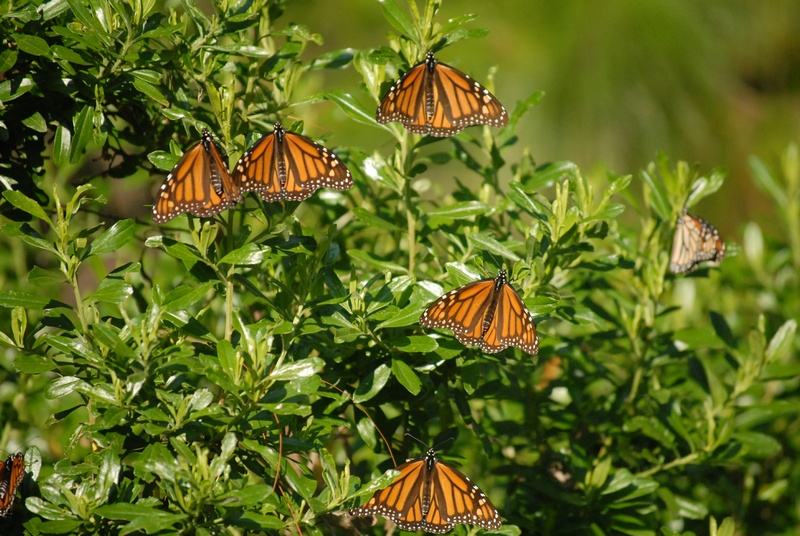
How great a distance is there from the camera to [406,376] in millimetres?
1604

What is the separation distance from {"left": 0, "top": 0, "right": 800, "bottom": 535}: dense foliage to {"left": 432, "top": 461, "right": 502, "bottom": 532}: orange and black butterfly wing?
0.31ft

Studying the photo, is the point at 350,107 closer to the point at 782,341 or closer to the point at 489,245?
the point at 489,245

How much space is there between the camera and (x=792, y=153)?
3.20 meters

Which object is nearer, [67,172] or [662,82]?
[67,172]

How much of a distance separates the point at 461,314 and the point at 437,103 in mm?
483

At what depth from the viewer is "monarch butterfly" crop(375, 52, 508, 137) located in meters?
1.70

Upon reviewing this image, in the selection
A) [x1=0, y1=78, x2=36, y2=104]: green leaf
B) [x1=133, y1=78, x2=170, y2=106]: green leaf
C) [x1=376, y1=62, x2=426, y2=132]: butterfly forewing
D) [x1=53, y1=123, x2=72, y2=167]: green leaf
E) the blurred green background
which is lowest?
[x1=53, y1=123, x2=72, y2=167]: green leaf

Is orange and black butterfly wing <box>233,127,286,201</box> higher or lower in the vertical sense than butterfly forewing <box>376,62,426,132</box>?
lower

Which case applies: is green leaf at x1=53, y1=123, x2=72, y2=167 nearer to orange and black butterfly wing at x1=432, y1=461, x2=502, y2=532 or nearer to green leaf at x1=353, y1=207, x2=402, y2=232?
green leaf at x1=353, y1=207, x2=402, y2=232

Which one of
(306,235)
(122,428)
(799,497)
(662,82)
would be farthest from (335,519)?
(662,82)

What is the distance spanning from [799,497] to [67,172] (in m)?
2.95

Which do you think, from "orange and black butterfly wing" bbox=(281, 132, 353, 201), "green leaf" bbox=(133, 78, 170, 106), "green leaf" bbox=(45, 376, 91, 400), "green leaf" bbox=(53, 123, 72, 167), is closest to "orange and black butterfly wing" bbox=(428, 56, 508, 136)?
"orange and black butterfly wing" bbox=(281, 132, 353, 201)

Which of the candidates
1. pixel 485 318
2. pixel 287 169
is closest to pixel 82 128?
pixel 287 169

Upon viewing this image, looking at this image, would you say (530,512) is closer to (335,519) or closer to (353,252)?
(335,519)
